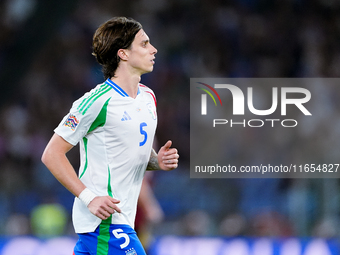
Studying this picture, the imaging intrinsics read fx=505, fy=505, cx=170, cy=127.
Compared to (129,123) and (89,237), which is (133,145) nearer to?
(129,123)

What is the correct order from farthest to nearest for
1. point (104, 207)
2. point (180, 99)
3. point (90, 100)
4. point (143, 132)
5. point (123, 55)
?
point (180, 99), point (123, 55), point (143, 132), point (90, 100), point (104, 207)

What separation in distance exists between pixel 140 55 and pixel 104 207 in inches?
39.7

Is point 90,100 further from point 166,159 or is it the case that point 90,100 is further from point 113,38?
point 166,159

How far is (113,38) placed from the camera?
3.18 m

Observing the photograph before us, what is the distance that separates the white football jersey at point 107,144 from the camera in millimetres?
2945

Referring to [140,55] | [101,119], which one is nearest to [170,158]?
[101,119]

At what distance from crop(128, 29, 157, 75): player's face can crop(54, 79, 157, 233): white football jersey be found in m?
0.22

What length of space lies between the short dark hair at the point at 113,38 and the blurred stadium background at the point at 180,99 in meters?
3.28

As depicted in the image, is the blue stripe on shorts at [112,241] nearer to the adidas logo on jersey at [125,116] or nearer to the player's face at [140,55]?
the adidas logo on jersey at [125,116]

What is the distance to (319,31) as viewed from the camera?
9.62m

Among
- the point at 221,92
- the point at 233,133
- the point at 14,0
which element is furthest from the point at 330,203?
the point at 14,0

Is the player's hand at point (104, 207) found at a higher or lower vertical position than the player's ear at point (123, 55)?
lower

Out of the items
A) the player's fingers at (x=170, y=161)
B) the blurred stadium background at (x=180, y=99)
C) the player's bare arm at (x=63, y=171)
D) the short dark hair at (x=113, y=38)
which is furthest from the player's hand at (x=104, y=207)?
the blurred stadium background at (x=180, y=99)

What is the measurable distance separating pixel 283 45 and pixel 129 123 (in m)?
7.00
